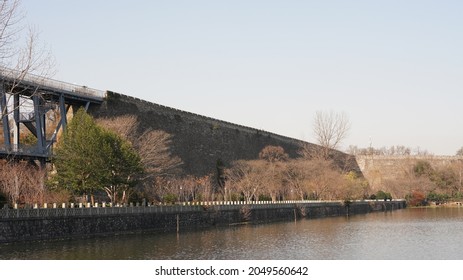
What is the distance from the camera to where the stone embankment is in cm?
2984

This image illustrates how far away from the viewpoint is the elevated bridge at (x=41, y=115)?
38.7m

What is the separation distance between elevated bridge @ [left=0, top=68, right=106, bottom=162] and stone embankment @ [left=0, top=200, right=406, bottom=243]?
722 centimetres

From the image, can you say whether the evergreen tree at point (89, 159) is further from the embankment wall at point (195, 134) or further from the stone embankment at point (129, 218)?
the embankment wall at point (195, 134)

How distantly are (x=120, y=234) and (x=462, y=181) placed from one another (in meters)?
69.7

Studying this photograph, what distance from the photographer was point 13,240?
1145 inches

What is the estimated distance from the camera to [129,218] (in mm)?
36188

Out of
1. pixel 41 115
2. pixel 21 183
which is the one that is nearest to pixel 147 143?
pixel 41 115

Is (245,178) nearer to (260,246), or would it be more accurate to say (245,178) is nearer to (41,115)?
(41,115)

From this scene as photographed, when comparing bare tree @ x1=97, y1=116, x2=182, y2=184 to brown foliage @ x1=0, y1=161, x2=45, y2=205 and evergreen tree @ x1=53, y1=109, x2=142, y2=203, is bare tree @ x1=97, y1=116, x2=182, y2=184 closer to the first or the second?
evergreen tree @ x1=53, y1=109, x2=142, y2=203

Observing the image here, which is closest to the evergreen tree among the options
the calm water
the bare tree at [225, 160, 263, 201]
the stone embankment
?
the stone embankment

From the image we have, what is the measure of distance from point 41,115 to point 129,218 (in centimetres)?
1006

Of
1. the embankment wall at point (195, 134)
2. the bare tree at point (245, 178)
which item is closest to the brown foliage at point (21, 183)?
the embankment wall at point (195, 134)

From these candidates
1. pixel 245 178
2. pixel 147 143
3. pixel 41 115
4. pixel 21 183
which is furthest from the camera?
pixel 245 178
